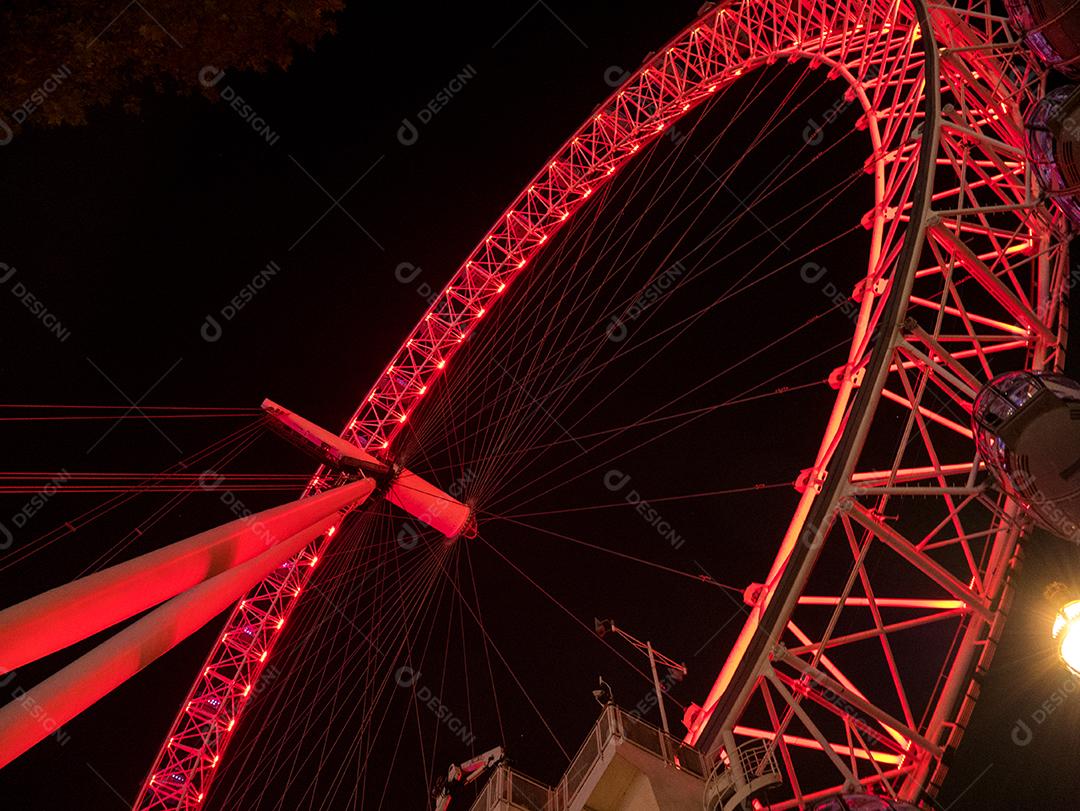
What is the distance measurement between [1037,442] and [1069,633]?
2057 millimetres

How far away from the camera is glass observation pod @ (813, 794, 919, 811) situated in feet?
26.9

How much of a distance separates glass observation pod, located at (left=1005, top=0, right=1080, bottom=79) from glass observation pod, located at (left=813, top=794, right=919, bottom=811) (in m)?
9.26

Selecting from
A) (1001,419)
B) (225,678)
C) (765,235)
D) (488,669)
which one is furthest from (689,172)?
(225,678)

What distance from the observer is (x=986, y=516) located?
18219 millimetres

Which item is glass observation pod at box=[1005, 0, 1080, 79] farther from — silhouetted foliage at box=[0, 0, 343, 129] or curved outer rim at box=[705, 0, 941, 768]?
silhouetted foliage at box=[0, 0, 343, 129]

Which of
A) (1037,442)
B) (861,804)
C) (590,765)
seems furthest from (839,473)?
(590,765)

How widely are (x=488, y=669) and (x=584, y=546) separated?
450 centimetres

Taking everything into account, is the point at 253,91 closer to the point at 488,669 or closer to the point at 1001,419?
the point at 488,669

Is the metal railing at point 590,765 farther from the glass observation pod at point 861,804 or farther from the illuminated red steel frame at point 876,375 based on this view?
the glass observation pod at point 861,804

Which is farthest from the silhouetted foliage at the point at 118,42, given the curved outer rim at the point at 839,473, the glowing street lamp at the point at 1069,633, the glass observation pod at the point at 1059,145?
the glowing street lamp at the point at 1069,633

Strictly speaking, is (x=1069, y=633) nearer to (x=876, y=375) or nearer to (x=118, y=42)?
(x=876, y=375)

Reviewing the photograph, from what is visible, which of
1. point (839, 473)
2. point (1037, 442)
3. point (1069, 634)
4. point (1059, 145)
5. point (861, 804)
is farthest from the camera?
point (839, 473)

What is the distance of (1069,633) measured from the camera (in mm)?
8602

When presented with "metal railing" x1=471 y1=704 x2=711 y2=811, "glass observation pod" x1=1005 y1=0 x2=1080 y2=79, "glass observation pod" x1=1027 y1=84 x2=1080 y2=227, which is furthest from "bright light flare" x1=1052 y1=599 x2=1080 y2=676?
"glass observation pod" x1=1005 y1=0 x2=1080 y2=79
